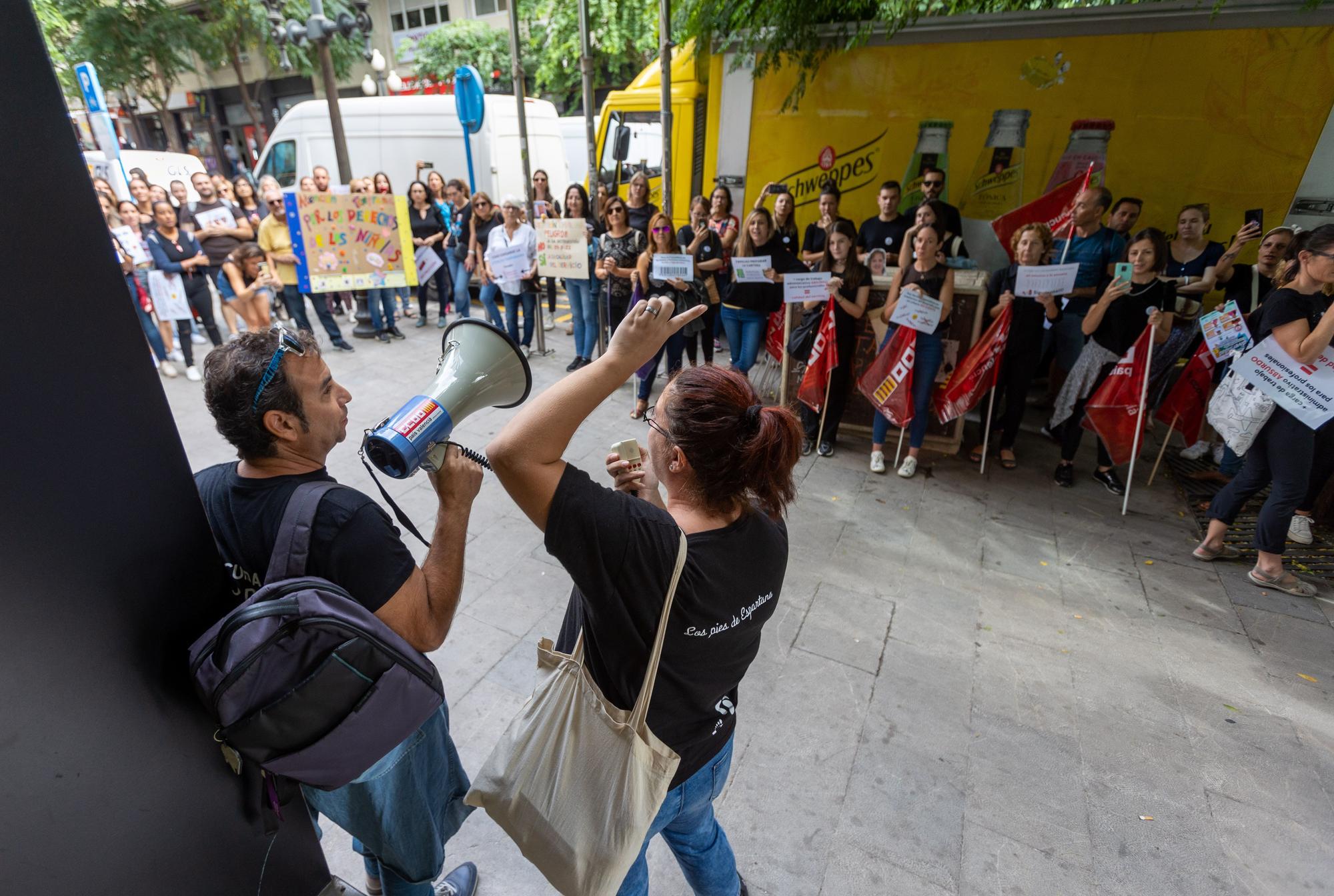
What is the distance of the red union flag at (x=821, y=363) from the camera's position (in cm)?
502

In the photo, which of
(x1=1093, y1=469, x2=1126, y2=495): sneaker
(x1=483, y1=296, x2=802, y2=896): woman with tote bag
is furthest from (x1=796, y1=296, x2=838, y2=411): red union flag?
Answer: (x1=483, y1=296, x2=802, y2=896): woman with tote bag

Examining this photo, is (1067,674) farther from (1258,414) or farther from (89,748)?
(89,748)

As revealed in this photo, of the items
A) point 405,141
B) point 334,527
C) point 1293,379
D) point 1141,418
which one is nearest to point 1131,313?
point 1141,418

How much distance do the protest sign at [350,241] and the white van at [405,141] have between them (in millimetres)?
4248

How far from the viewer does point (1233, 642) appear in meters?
3.36

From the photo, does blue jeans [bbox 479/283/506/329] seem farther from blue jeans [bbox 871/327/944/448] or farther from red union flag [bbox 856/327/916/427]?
blue jeans [bbox 871/327/944/448]

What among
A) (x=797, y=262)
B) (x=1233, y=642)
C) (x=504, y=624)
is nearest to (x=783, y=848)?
(x=504, y=624)

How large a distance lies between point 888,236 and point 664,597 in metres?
5.58

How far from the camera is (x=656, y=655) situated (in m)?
1.30

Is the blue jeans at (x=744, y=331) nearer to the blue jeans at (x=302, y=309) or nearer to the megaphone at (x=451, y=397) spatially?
the megaphone at (x=451, y=397)

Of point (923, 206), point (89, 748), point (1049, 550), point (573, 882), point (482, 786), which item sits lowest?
point (1049, 550)

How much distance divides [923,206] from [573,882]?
545 cm

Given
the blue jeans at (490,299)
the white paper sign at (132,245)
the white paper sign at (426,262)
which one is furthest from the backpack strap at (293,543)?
the white paper sign at (426,262)

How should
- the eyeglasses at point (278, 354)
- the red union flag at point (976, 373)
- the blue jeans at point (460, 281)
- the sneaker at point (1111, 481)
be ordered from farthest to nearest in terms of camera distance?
the blue jeans at point (460, 281) → the sneaker at point (1111, 481) → the red union flag at point (976, 373) → the eyeglasses at point (278, 354)
